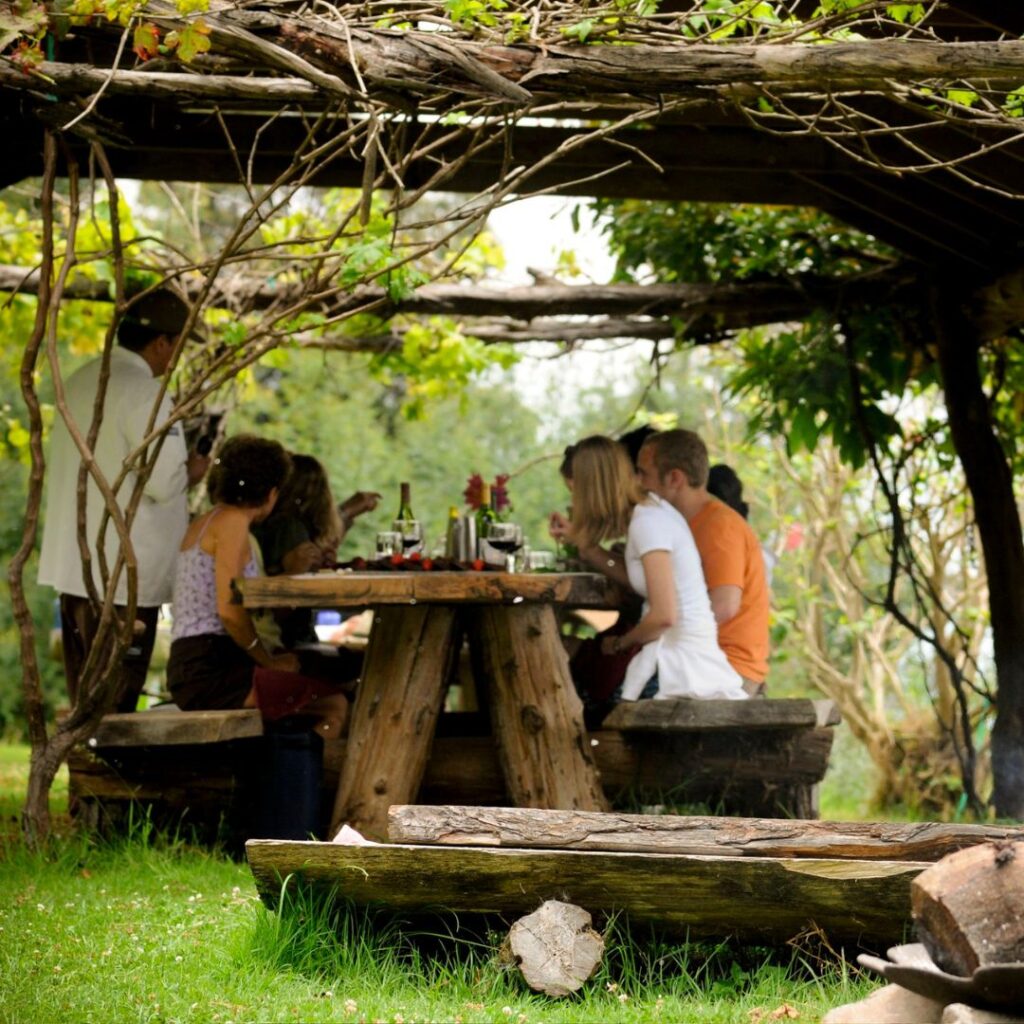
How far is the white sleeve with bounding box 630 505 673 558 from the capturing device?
5.90 metres

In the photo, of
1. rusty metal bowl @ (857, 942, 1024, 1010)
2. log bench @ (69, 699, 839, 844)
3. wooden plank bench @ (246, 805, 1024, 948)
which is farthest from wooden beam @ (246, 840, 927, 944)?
log bench @ (69, 699, 839, 844)

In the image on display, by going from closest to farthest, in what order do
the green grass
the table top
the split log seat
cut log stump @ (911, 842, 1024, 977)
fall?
1. cut log stump @ (911, 842, 1024, 977)
2. the green grass
3. the table top
4. the split log seat

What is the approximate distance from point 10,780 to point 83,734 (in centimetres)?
360

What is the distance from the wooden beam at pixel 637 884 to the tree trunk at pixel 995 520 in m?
3.76

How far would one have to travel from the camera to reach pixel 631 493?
641cm

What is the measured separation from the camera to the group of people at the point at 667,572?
6.01 metres

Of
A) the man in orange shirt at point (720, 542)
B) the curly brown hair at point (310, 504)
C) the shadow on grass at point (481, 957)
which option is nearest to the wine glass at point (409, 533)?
the curly brown hair at point (310, 504)

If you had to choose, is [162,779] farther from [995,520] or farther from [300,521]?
[995,520]

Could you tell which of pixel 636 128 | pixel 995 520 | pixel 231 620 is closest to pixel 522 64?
pixel 636 128

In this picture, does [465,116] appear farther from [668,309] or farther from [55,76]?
[668,309]

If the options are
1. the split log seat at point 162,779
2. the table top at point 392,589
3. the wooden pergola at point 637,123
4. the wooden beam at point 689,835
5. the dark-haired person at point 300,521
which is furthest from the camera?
the dark-haired person at point 300,521

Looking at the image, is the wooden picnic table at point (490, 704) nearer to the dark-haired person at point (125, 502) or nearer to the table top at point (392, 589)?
the table top at point (392, 589)

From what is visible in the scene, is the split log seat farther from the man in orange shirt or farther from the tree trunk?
the tree trunk

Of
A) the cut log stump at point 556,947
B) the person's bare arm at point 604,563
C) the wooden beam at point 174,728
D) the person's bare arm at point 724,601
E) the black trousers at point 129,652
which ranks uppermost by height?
the person's bare arm at point 604,563
